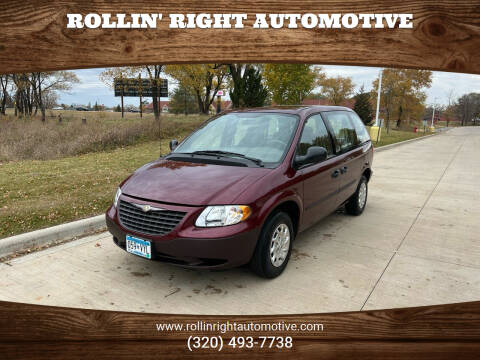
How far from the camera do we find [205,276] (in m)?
3.80

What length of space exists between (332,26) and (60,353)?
1570 millimetres

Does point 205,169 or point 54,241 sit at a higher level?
point 205,169

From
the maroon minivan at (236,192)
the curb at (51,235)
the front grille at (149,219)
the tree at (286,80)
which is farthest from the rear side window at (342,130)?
the tree at (286,80)

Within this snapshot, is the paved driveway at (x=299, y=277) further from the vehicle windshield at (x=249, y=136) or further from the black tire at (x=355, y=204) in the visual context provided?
the vehicle windshield at (x=249, y=136)

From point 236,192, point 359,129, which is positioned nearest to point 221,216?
point 236,192

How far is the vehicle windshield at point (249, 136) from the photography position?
13.4 ft

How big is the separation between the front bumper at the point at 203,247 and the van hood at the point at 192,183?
218 mm

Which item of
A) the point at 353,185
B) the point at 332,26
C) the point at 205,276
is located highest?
the point at 332,26

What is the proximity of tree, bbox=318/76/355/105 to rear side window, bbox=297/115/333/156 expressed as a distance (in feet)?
204

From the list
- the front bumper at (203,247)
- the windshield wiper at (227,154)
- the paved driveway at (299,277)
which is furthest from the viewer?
the windshield wiper at (227,154)

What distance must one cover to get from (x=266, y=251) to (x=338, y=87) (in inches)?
2576

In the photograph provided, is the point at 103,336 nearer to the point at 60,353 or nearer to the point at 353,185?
the point at 60,353

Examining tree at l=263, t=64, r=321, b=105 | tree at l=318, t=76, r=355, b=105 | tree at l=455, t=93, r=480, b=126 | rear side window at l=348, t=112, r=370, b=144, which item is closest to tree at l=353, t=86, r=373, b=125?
tree at l=263, t=64, r=321, b=105

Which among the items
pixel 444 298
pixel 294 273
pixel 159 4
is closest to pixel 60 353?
pixel 159 4
